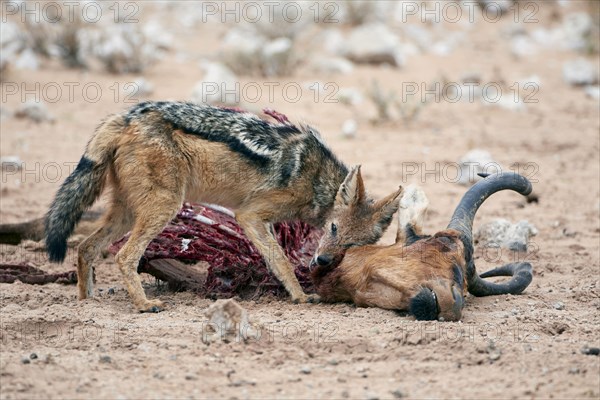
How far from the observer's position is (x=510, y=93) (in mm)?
16641

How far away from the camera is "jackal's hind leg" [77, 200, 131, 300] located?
273 inches

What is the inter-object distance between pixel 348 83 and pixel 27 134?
21.6 ft

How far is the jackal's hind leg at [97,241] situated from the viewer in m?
6.94

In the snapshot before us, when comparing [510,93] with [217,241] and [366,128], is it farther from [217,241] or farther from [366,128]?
[217,241]

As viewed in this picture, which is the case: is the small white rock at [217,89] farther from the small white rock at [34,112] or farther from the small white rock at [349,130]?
the small white rock at [34,112]

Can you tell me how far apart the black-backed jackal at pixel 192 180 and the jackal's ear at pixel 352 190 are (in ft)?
0.39

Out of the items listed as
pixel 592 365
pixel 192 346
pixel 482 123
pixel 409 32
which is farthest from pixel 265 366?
pixel 409 32

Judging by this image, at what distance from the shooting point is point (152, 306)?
21.2 feet

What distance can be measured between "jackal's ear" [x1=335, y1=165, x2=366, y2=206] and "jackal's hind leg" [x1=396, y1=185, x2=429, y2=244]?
1.56 ft

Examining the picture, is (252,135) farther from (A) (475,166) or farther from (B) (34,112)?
(B) (34,112)

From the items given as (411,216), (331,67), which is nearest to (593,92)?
(331,67)

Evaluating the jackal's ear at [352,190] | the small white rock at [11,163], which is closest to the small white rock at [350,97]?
the small white rock at [11,163]

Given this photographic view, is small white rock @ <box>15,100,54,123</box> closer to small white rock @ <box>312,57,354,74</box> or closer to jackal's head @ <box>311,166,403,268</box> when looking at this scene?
small white rock @ <box>312,57,354,74</box>

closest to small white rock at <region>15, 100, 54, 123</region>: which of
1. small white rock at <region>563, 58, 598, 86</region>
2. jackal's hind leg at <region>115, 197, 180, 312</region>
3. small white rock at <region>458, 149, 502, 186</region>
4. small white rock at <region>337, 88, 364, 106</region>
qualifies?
small white rock at <region>337, 88, 364, 106</region>
